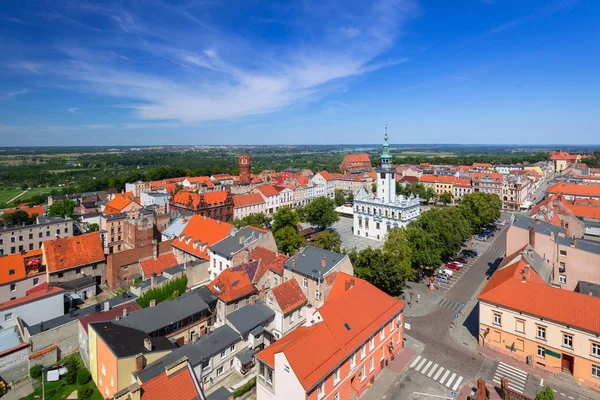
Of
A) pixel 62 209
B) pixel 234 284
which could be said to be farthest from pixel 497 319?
pixel 62 209

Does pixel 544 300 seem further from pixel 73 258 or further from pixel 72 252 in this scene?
pixel 72 252

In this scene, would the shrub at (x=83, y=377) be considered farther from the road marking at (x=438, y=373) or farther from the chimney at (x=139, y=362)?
the road marking at (x=438, y=373)

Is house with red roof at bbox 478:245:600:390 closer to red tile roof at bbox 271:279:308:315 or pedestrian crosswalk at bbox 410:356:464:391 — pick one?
pedestrian crosswalk at bbox 410:356:464:391

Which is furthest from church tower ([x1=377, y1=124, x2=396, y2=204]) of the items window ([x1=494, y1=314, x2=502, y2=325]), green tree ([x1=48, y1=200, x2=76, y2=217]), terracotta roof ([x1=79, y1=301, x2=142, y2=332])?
green tree ([x1=48, y1=200, x2=76, y2=217])

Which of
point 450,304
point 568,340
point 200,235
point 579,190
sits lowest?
point 450,304

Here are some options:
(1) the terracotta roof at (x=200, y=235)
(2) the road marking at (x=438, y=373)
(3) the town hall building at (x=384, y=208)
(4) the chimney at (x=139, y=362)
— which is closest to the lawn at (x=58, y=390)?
(4) the chimney at (x=139, y=362)

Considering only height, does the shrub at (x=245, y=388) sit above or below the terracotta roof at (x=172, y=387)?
below
